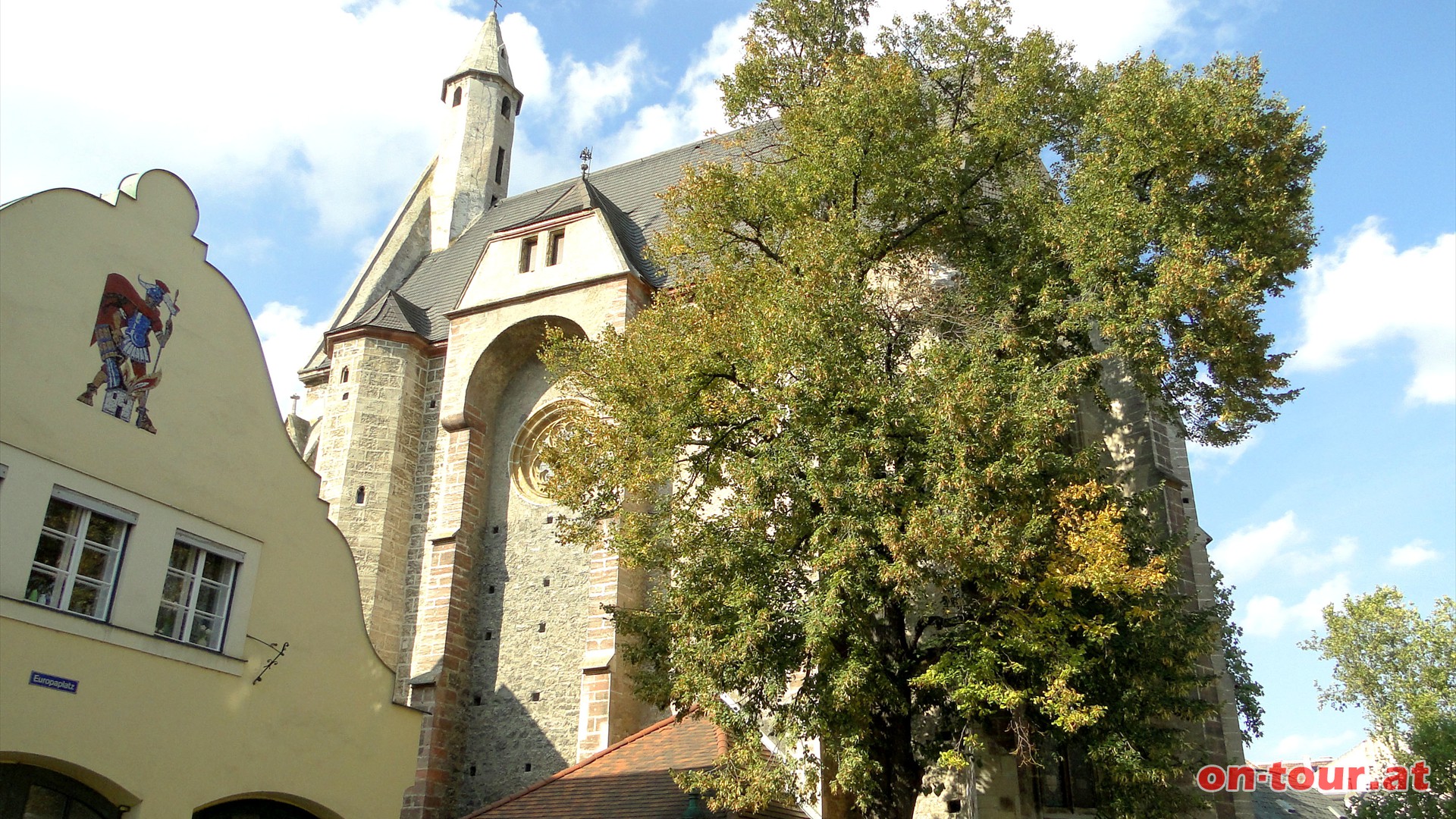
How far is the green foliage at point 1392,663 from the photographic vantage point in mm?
26531

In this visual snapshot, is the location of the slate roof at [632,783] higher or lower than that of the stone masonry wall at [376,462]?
lower

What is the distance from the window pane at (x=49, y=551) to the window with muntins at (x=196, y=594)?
0.93 metres

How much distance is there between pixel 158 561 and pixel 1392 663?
27353 millimetres

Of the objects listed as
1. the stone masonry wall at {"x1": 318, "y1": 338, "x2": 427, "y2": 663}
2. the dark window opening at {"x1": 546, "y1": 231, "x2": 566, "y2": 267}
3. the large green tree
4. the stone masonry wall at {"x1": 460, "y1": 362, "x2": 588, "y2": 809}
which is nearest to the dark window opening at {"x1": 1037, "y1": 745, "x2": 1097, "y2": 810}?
the large green tree

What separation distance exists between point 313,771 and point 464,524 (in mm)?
8107

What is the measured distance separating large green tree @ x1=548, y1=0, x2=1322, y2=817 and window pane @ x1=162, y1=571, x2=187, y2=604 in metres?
3.92

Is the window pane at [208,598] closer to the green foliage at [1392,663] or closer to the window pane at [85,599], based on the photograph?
the window pane at [85,599]

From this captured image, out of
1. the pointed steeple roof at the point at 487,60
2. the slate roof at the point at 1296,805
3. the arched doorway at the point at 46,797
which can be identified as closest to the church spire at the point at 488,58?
the pointed steeple roof at the point at 487,60

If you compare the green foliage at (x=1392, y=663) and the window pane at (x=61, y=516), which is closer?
the window pane at (x=61, y=516)

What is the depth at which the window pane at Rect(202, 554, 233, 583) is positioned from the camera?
10.8m

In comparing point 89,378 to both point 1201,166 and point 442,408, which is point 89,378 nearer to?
point 442,408

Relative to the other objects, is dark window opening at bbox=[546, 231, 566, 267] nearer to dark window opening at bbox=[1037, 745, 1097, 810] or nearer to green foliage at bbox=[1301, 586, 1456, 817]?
dark window opening at bbox=[1037, 745, 1097, 810]

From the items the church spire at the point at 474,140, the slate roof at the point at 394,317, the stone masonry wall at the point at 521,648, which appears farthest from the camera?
the church spire at the point at 474,140

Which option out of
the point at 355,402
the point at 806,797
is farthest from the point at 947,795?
the point at 355,402
